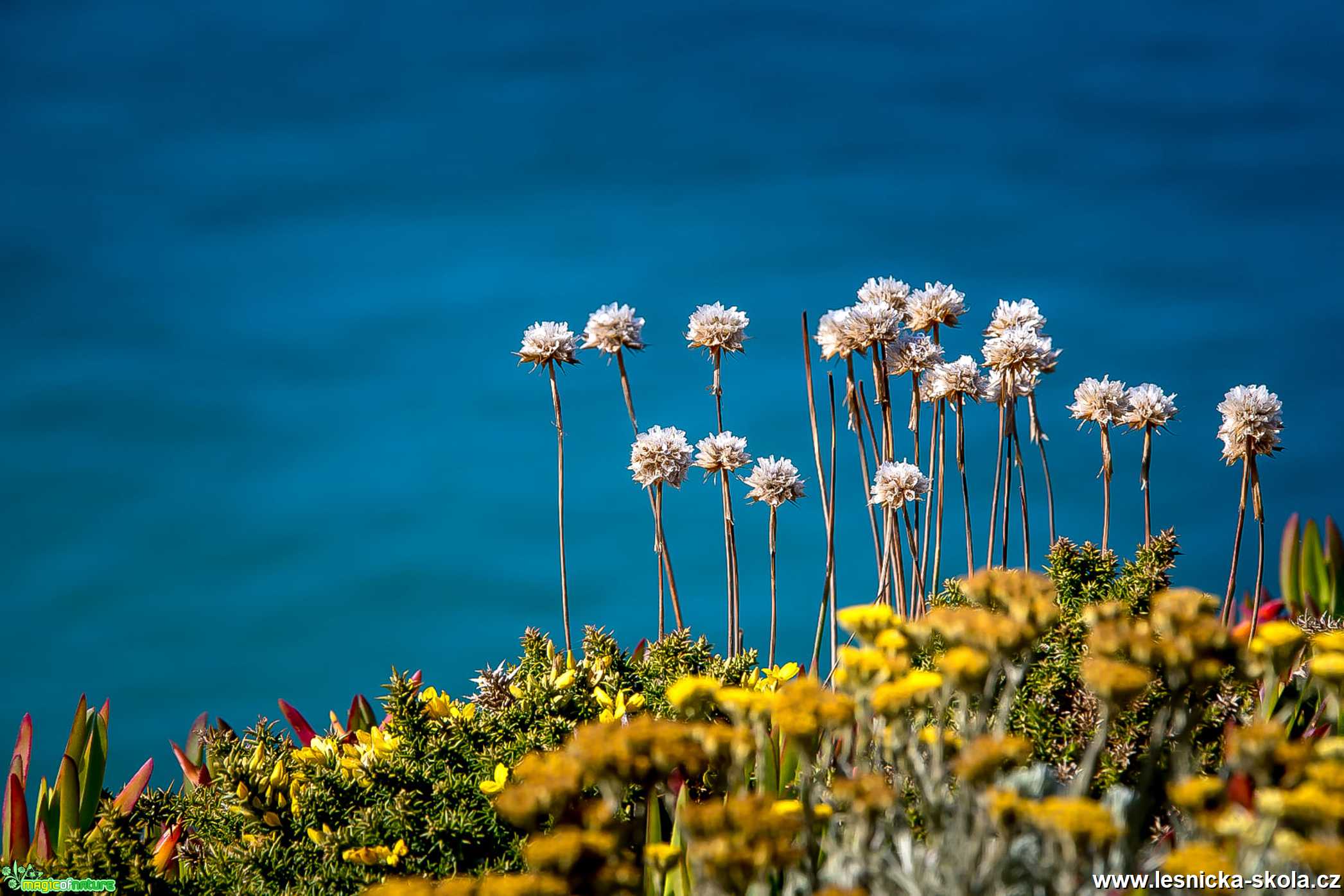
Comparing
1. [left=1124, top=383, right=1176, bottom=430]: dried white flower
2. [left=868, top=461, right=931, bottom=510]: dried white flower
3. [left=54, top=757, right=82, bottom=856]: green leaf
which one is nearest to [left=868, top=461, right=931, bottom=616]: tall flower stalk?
[left=868, top=461, right=931, bottom=510]: dried white flower

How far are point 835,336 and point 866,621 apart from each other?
8.62ft

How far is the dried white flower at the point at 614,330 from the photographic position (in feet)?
17.7

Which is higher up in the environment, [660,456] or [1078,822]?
[660,456]

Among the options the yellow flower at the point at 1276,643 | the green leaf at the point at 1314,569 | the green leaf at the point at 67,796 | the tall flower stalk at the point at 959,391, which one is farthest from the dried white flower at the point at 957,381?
the green leaf at the point at 1314,569

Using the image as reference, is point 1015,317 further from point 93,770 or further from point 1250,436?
point 93,770

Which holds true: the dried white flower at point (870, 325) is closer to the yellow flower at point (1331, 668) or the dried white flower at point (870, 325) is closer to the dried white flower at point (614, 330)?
the dried white flower at point (614, 330)

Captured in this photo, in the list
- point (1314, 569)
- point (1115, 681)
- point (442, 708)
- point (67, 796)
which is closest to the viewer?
point (1115, 681)

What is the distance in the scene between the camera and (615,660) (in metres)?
4.50

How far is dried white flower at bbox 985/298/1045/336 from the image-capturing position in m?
5.52

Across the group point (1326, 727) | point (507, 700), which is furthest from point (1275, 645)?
point (507, 700)

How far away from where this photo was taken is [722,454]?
5.12m

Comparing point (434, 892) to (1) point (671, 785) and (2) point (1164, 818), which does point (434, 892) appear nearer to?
(1) point (671, 785)

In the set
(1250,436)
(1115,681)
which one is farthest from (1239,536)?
(1115,681)

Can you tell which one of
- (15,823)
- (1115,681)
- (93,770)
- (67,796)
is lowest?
(1115,681)
